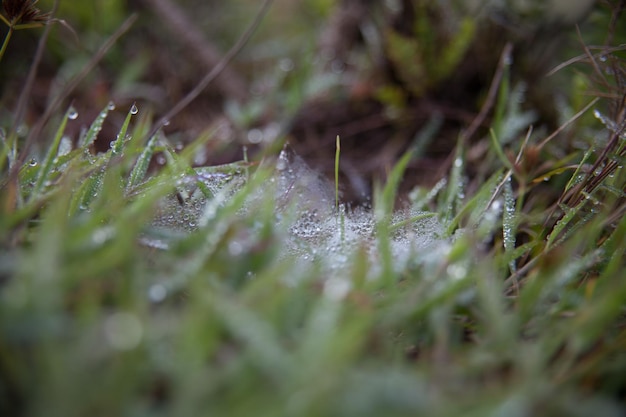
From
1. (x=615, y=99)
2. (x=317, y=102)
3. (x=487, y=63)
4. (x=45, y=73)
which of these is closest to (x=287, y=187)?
(x=615, y=99)

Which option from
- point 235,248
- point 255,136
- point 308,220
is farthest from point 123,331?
point 255,136

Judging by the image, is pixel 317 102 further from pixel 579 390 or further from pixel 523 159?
pixel 579 390

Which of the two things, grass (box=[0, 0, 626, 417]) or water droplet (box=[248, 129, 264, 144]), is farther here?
water droplet (box=[248, 129, 264, 144])

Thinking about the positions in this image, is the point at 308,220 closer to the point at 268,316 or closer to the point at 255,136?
the point at 268,316

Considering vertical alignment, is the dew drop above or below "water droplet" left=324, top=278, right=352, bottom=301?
above

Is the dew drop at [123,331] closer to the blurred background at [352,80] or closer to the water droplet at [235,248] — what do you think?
the water droplet at [235,248]

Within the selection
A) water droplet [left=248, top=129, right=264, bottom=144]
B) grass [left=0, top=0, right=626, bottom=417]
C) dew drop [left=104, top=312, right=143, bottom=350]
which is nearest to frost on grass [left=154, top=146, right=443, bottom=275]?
grass [left=0, top=0, right=626, bottom=417]

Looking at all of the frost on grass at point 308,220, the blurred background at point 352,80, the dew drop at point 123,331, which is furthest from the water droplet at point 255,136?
the dew drop at point 123,331

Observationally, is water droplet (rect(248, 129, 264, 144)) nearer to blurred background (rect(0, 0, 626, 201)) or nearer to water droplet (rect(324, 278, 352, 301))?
blurred background (rect(0, 0, 626, 201))

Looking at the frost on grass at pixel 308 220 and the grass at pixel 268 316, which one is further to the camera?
the frost on grass at pixel 308 220
